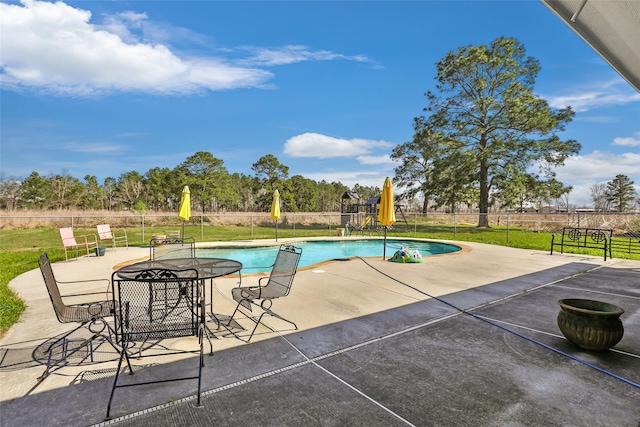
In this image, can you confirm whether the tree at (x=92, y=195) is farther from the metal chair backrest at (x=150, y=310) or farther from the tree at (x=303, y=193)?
the metal chair backrest at (x=150, y=310)

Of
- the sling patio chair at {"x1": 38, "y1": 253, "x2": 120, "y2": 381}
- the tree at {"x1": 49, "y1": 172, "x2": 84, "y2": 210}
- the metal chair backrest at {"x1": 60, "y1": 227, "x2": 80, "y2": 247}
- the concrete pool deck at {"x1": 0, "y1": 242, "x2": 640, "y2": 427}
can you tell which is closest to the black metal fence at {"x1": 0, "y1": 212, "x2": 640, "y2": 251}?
the metal chair backrest at {"x1": 60, "y1": 227, "x2": 80, "y2": 247}

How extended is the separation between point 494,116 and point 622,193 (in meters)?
27.4

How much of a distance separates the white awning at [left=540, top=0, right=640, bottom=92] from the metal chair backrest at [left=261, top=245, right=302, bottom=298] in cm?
316

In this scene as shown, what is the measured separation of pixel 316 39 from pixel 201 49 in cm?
555

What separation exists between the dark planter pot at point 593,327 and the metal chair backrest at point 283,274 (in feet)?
8.94

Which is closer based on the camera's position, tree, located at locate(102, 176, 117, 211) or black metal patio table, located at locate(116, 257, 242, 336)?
black metal patio table, located at locate(116, 257, 242, 336)

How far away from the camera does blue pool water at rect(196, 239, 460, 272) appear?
10.8m

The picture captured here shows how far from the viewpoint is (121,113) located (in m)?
36.8

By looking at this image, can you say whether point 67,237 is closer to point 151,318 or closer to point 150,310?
point 150,310

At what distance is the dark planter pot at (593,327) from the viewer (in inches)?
114

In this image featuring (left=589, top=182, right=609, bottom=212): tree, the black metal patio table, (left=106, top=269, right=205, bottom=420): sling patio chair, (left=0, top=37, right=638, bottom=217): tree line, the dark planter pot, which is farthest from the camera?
(left=589, top=182, right=609, bottom=212): tree

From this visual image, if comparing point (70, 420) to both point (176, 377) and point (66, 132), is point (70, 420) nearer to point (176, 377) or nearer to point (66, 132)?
point (176, 377)

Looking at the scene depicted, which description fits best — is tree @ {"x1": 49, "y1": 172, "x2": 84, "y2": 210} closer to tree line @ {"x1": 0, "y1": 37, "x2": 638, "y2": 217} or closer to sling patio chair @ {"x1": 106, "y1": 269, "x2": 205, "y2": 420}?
tree line @ {"x1": 0, "y1": 37, "x2": 638, "y2": 217}

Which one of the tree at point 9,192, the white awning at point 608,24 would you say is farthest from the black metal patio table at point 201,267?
the tree at point 9,192
